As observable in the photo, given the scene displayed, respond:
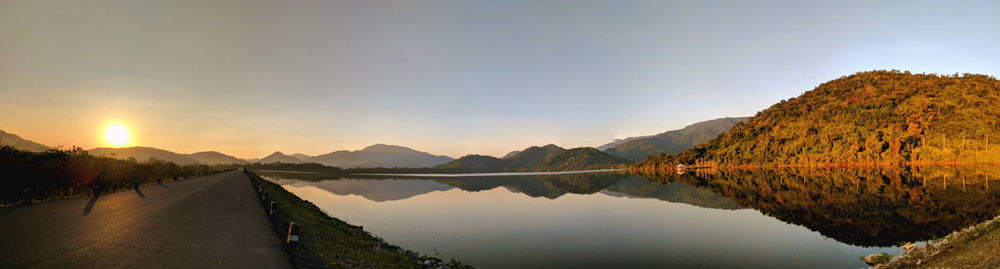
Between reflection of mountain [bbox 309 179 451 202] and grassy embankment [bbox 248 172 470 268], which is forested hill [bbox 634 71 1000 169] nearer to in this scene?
reflection of mountain [bbox 309 179 451 202]

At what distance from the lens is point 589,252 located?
20.8m

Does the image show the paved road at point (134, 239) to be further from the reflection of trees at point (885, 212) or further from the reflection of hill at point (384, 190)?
the reflection of hill at point (384, 190)

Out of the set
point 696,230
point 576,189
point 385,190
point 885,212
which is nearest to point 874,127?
point 576,189

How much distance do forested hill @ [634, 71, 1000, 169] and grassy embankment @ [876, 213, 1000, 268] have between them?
131m

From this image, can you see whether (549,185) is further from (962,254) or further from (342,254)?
(962,254)

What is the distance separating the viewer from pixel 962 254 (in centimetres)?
1240

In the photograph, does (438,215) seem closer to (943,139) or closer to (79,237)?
(79,237)

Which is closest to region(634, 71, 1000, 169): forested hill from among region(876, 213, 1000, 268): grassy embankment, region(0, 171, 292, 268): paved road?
region(876, 213, 1000, 268): grassy embankment

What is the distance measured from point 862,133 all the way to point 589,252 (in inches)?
6351

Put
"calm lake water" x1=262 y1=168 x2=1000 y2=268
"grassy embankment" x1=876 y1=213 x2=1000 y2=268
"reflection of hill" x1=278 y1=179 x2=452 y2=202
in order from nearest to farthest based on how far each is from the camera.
→ "grassy embankment" x1=876 y1=213 x2=1000 y2=268
"calm lake water" x1=262 y1=168 x2=1000 y2=268
"reflection of hill" x1=278 y1=179 x2=452 y2=202

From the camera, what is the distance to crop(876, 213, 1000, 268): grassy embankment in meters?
10.9

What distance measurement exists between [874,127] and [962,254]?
16311 centimetres

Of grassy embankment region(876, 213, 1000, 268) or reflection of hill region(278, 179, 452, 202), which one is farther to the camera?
reflection of hill region(278, 179, 452, 202)

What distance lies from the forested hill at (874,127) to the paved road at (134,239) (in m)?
153
